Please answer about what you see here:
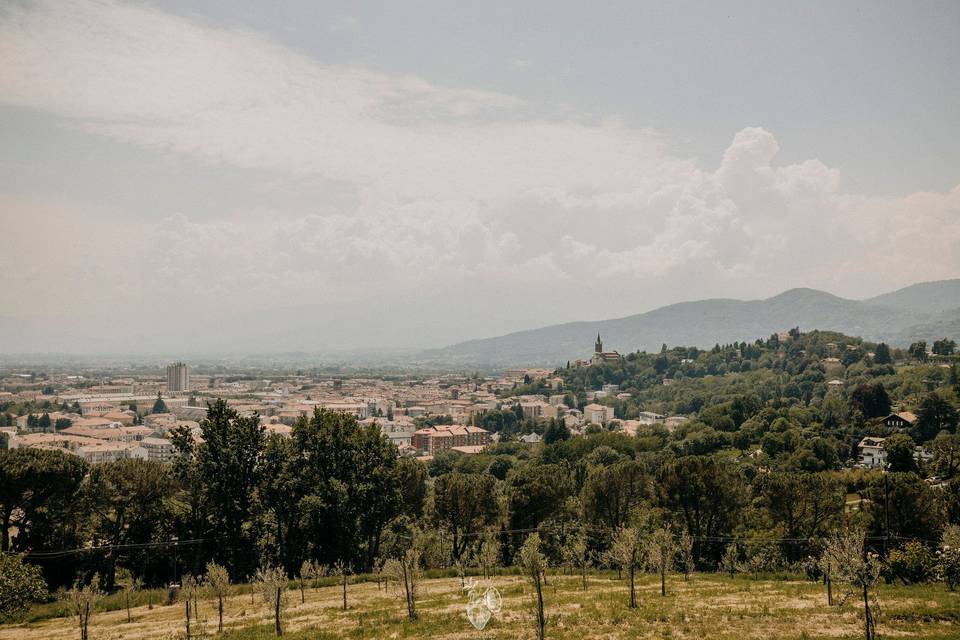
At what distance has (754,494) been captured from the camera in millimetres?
48375

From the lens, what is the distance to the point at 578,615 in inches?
782

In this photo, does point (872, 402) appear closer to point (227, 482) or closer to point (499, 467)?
point (499, 467)

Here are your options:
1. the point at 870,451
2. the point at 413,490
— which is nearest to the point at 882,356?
the point at 870,451

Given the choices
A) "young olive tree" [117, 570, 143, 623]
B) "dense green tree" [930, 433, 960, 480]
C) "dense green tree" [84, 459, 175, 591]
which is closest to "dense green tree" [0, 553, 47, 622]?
"young olive tree" [117, 570, 143, 623]

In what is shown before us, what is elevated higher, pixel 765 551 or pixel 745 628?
pixel 745 628

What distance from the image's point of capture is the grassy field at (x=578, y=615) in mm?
17531

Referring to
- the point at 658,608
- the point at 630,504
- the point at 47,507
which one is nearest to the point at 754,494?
the point at 630,504

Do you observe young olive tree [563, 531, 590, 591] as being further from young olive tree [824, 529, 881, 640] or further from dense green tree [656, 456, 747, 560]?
young olive tree [824, 529, 881, 640]

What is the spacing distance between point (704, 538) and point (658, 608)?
18.3 metres

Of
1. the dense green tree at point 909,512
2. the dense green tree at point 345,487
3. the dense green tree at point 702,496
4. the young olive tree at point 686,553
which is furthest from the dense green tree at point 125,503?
the dense green tree at point 909,512

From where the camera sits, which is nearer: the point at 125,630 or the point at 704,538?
the point at 125,630

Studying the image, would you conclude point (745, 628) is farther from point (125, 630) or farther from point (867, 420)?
point (867, 420)

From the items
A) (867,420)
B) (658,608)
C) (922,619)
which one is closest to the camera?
(922,619)

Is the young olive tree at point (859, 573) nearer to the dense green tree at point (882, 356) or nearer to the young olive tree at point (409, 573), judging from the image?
the young olive tree at point (409, 573)
